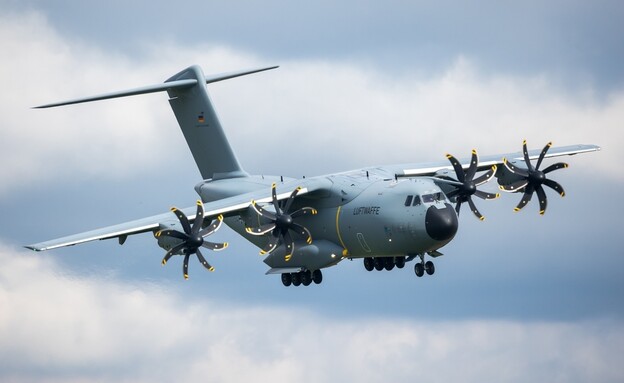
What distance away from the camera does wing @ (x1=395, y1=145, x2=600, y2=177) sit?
179 feet

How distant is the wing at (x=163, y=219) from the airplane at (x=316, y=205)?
46 mm

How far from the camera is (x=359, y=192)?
51.3m

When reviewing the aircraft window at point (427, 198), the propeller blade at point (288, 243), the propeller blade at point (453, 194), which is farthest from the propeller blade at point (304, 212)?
the propeller blade at point (453, 194)

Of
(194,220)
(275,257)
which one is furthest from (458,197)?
(194,220)

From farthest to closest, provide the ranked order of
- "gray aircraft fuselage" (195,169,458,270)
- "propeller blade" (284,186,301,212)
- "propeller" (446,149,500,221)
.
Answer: "propeller" (446,149,500,221)
"propeller blade" (284,186,301,212)
"gray aircraft fuselage" (195,169,458,270)

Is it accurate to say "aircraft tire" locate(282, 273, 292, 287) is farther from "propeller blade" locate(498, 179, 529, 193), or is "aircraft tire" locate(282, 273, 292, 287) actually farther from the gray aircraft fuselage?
"propeller blade" locate(498, 179, 529, 193)

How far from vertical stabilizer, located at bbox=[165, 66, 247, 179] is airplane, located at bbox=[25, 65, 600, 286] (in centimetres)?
4

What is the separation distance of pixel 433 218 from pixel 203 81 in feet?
47.1

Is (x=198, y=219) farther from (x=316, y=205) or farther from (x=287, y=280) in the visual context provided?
(x=287, y=280)

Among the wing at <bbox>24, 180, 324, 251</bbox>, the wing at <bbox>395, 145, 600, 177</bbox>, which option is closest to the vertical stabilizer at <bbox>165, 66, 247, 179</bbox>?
the wing at <bbox>24, 180, 324, 251</bbox>

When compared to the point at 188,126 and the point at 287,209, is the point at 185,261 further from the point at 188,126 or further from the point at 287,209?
the point at 188,126

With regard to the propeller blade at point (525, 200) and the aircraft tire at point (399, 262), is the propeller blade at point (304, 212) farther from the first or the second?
the propeller blade at point (525, 200)

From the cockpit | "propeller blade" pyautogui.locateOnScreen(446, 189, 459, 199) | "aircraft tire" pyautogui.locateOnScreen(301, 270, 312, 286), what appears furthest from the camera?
"aircraft tire" pyautogui.locateOnScreen(301, 270, 312, 286)

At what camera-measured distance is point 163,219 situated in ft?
162
